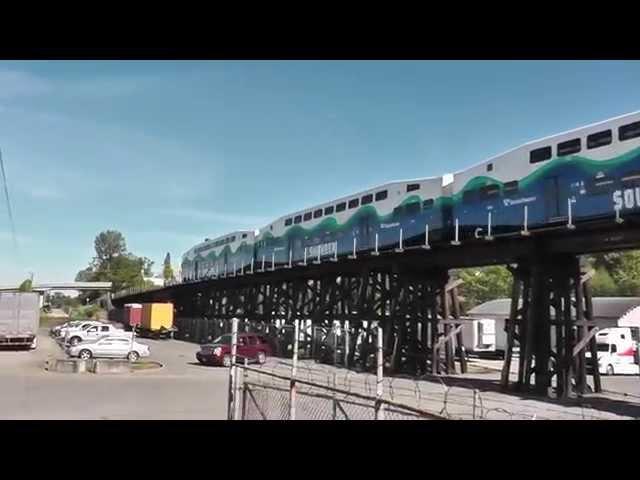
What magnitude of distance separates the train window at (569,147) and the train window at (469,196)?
13.6 ft

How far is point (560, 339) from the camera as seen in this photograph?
63.5ft

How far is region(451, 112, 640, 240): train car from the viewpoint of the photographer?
16203 millimetres

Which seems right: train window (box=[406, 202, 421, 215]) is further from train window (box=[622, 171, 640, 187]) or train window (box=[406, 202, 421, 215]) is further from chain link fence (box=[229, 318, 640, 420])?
train window (box=[622, 171, 640, 187])

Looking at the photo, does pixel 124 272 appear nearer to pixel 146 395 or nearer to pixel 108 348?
pixel 108 348

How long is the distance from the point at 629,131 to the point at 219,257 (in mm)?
39590

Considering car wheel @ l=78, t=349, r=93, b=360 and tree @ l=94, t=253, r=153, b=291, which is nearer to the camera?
car wheel @ l=78, t=349, r=93, b=360

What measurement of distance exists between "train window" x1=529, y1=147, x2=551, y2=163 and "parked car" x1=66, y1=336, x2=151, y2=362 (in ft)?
69.1

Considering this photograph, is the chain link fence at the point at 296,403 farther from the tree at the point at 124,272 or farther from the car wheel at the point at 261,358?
the tree at the point at 124,272

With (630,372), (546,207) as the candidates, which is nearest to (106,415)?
(546,207)

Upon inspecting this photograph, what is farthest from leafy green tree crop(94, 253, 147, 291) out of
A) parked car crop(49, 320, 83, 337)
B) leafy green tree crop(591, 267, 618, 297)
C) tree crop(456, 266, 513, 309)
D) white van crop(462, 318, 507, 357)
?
white van crop(462, 318, 507, 357)

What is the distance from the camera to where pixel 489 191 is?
68.8ft
